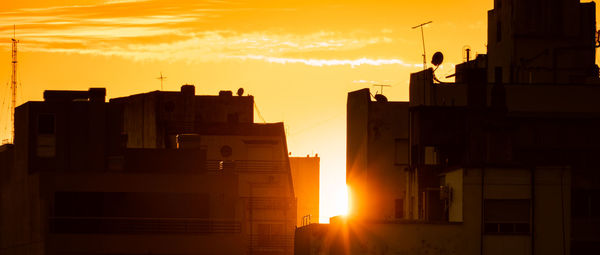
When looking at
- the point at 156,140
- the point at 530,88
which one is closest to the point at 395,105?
the point at 530,88

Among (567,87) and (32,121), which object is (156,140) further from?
(567,87)

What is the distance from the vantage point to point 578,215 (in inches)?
2623

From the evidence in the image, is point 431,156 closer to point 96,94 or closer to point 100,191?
point 100,191

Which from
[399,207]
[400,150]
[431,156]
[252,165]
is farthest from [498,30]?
[252,165]

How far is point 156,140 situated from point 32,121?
2924 cm

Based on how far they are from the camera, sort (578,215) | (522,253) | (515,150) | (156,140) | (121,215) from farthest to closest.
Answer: (156,140)
(121,215)
(515,150)
(578,215)
(522,253)

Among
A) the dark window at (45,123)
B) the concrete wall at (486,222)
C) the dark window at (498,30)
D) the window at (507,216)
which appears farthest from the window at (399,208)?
the window at (507,216)

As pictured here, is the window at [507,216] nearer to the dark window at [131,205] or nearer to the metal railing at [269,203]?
the dark window at [131,205]

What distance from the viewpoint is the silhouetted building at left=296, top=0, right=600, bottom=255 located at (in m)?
57.0

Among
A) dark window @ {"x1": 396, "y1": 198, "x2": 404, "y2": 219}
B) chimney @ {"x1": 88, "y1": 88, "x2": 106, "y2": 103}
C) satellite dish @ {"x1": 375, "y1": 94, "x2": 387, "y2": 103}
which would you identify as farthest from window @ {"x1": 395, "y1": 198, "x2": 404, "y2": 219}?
chimney @ {"x1": 88, "y1": 88, "x2": 106, "y2": 103}

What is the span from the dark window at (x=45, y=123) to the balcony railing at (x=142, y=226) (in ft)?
17.2

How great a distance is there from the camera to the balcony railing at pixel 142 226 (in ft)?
243

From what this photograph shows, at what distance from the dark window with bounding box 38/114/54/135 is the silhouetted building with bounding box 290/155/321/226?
6265cm

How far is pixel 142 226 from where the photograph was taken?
74.8 metres
